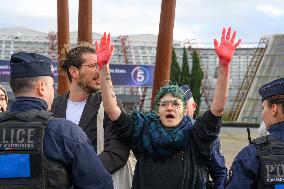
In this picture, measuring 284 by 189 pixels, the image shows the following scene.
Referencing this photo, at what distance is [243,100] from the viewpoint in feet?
105

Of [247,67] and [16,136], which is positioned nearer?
[16,136]

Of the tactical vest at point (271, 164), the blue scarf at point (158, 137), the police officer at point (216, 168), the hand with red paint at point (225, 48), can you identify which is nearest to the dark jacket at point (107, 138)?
the blue scarf at point (158, 137)

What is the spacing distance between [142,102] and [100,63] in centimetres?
2989

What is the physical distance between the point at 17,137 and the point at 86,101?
46.2 inches

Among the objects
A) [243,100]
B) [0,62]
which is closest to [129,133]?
[0,62]

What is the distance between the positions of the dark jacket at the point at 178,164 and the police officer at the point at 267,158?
1.65 ft

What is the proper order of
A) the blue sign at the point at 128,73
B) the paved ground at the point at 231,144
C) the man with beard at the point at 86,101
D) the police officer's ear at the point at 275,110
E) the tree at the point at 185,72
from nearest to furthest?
1. the police officer's ear at the point at 275,110
2. the man with beard at the point at 86,101
3. the paved ground at the point at 231,144
4. the blue sign at the point at 128,73
5. the tree at the point at 185,72

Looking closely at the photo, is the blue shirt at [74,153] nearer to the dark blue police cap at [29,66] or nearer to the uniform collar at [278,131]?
the dark blue police cap at [29,66]

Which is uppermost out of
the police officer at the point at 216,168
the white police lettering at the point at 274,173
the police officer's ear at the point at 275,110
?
the police officer's ear at the point at 275,110

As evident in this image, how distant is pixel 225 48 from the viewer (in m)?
3.03

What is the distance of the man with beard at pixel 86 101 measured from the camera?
11.0ft

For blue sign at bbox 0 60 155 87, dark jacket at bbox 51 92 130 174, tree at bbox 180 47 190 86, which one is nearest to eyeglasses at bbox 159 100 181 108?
dark jacket at bbox 51 92 130 174

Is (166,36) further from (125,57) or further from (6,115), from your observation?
(125,57)

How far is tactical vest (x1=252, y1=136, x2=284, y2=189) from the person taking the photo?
2.55 metres
